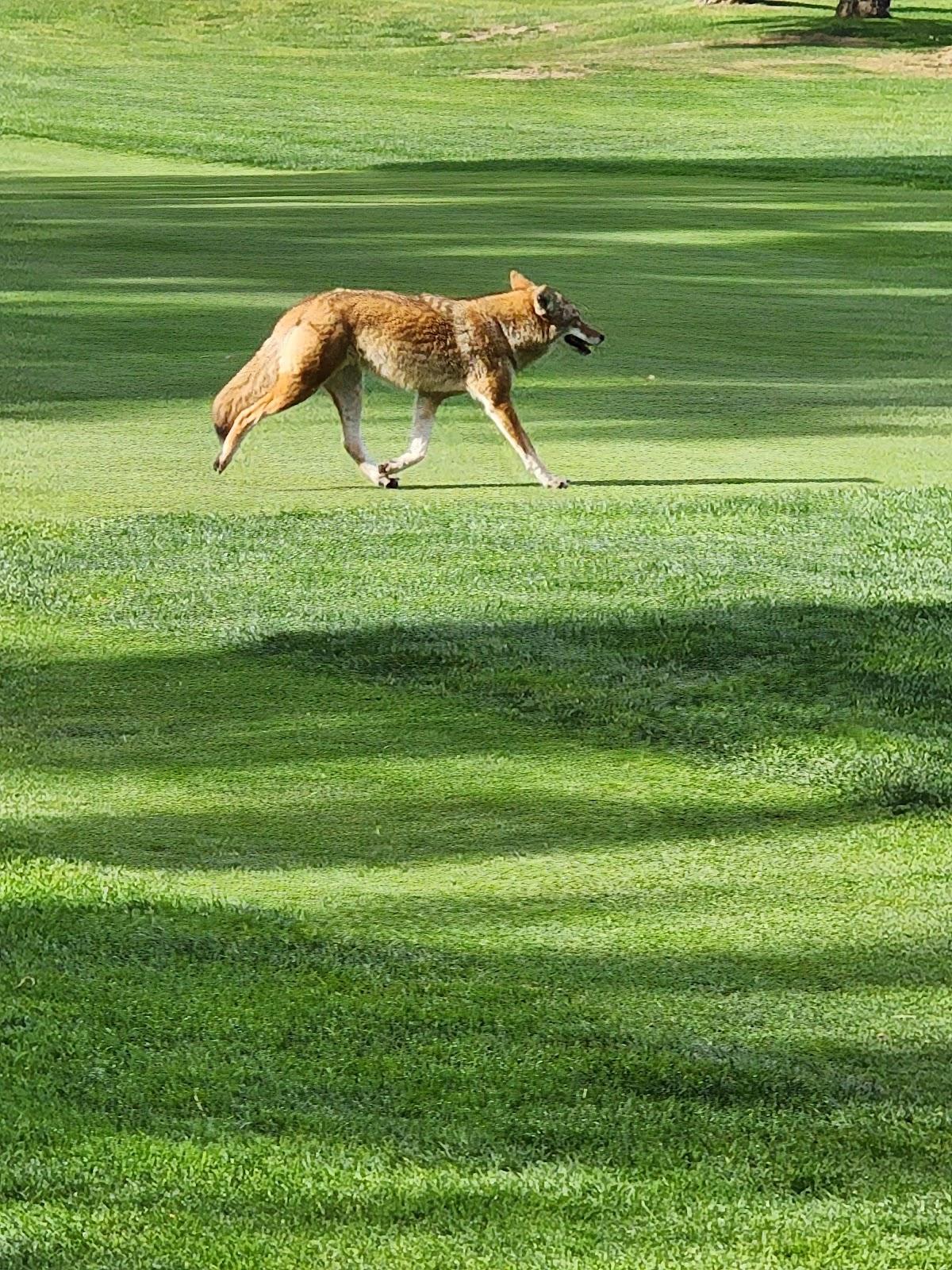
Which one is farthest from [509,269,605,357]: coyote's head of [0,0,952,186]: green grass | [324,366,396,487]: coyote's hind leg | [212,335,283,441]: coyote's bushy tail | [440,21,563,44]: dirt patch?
[440,21,563,44]: dirt patch

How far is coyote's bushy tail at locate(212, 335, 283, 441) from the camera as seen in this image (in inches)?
346

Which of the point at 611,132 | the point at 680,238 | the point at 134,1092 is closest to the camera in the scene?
the point at 134,1092

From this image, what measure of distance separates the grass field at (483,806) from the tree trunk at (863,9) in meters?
38.6

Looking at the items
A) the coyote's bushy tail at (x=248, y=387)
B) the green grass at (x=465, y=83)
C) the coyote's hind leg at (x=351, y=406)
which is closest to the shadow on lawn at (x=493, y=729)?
the coyote's hind leg at (x=351, y=406)

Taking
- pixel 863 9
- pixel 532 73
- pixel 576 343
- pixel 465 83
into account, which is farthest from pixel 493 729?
pixel 863 9

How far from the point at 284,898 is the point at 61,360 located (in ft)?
24.4

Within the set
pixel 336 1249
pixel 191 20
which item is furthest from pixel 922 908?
pixel 191 20

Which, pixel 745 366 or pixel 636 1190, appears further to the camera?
pixel 745 366

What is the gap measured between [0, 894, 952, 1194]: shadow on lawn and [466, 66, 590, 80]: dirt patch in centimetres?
3818

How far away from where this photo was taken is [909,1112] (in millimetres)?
3633

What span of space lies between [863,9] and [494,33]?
7.91 metres

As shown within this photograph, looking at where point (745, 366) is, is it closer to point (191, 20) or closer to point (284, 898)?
point (284, 898)

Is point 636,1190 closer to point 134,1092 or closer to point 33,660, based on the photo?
point 134,1092

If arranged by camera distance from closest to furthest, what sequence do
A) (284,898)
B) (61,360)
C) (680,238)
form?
(284,898)
(61,360)
(680,238)
